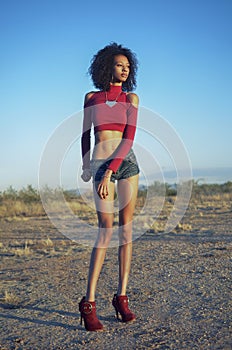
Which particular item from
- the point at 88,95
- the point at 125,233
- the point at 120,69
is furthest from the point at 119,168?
the point at 120,69

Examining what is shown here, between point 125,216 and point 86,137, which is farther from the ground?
point 86,137

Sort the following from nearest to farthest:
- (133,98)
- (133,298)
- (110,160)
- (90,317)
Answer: (90,317)
(110,160)
(133,98)
(133,298)

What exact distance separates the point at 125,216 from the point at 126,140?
0.61 m

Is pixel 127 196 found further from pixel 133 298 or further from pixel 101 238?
pixel 133 298

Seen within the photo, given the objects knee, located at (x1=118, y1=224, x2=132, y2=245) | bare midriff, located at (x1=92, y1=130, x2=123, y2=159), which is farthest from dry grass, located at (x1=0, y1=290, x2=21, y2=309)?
bare midriff, located at (x1=92, y1=130, x2=123, y2=159)

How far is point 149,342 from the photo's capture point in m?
3.05

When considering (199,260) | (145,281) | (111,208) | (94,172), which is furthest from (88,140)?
(199,260)

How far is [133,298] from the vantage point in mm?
→ 4332

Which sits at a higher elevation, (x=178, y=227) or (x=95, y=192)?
(x=95, y=192)

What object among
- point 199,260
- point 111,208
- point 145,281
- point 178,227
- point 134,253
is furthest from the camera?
point 178,227

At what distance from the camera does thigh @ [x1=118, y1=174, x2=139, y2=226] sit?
355 centimetres

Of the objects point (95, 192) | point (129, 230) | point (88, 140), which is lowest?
point (129, 230)

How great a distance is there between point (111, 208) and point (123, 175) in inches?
11.0

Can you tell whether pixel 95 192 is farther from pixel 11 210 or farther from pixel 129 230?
pixel 11 210
